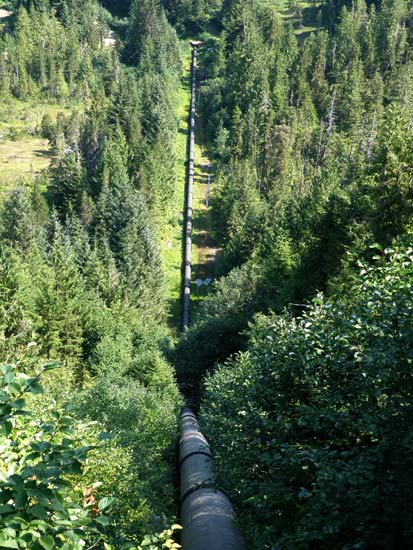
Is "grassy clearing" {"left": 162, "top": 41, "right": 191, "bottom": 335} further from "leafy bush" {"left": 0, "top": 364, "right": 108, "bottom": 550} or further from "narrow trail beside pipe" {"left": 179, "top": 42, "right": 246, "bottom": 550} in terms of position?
"leafy bush" {"left": 0, "top": 364, "right": 108, "bottom": 550}

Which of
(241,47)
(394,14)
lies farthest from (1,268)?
(394,14)

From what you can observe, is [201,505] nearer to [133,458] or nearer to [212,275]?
[133,458]

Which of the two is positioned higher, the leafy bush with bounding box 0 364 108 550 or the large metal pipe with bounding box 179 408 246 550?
the leafy bush with bounding box 0 364 108 550

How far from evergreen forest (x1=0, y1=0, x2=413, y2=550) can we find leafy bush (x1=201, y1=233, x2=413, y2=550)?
6cm

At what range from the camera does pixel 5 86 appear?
155 m

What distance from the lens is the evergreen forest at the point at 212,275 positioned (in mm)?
8727

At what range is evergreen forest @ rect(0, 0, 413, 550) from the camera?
873 cm

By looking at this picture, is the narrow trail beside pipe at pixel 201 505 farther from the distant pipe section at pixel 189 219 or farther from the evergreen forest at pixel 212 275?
the distant pipe section at pixel 189 219

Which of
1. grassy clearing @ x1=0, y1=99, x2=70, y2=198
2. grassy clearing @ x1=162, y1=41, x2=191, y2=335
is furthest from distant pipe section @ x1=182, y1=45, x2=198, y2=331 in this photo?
grassy clearing @ x1=0, y1=99, x2=70, y2=198

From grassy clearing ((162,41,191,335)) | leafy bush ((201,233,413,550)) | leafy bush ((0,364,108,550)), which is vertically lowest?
grassy clearing ((162,41,191,335))

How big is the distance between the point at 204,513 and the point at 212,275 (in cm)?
7526

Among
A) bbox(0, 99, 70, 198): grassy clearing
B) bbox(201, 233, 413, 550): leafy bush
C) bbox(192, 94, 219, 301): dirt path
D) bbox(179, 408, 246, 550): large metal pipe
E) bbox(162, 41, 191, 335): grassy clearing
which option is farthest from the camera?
bbox(0, 99, 70, 198): grassy clearing

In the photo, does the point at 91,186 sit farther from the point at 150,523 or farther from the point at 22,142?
the point at 150,523

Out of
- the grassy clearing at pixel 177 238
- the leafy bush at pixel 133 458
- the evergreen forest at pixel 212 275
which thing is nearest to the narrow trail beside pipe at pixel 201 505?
the leafy bush at pixel 133 458
